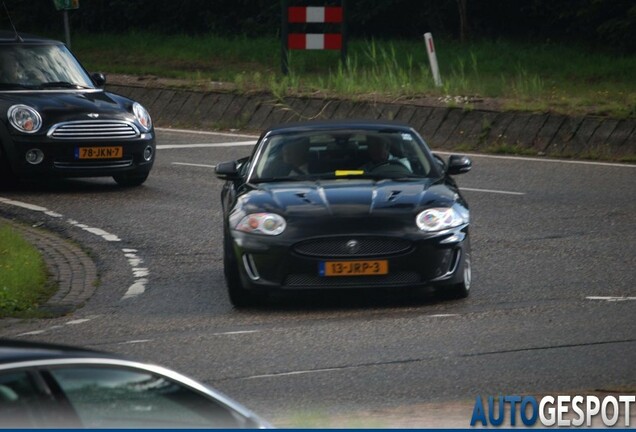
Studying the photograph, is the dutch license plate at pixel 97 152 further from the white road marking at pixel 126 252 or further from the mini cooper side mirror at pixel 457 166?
the mini cooper side mirror at pixel 457 166

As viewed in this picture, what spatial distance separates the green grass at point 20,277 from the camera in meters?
11.7

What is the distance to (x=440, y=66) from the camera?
29109mm

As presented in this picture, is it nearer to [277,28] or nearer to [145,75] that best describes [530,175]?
[145,75]

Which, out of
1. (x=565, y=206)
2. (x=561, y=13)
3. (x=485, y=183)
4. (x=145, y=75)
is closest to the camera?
(x=565, y=206)

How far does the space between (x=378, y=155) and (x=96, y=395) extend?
8.08 m

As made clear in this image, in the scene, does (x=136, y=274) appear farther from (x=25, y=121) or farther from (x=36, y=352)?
(x=36, y=352)

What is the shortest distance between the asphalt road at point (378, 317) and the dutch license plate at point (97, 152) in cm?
48

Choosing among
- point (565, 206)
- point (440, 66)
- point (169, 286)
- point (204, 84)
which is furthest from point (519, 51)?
point (169, 286)

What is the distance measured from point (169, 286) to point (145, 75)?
659 inches

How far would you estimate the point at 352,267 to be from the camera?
11211 mm

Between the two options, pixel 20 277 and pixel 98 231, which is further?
pixel 98 231

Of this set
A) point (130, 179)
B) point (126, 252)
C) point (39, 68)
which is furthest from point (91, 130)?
point (126, 252)

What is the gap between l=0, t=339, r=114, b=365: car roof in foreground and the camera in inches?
182

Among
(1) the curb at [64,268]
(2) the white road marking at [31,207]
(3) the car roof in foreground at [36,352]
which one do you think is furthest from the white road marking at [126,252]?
(3) the car roof in foreground at [36,352]
